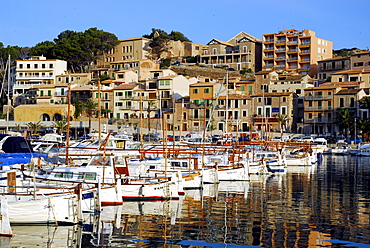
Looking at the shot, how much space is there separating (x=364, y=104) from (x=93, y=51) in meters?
60.8

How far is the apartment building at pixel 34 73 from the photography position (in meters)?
111

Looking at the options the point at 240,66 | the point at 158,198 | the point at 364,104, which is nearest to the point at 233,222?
the point at 158,198

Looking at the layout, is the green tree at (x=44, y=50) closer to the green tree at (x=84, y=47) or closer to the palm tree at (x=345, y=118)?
the green tree at (x=84, y=47)

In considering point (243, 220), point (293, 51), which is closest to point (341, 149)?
point (293, 51)

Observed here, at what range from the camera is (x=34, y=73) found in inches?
4444

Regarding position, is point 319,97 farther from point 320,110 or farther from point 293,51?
point 293,51

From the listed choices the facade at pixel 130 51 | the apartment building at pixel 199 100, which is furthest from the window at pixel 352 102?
the facade at pixel 130 51

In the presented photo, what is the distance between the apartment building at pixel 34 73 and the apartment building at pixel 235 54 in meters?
31.2

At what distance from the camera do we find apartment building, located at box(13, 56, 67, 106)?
110875 mm

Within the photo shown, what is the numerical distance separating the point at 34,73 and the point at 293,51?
53982 millimetres

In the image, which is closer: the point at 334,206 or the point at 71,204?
the point at 71,204

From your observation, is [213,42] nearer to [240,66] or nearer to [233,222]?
[240,66]

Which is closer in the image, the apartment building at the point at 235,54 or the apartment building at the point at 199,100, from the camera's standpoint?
the apartment building at the point at 199,100

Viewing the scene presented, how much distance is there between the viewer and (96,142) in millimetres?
45781
